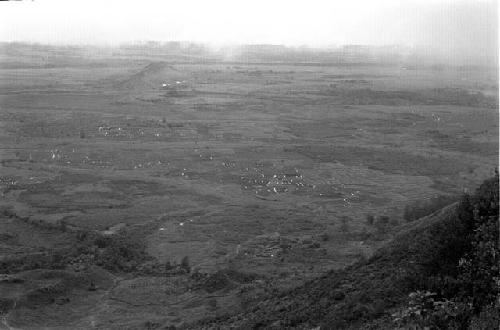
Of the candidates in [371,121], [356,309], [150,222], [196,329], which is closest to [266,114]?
[371,121]

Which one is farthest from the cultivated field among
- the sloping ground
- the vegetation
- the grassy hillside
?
Answer: the grassy hillside

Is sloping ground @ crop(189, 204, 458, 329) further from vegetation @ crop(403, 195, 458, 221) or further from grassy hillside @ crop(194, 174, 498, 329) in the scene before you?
vegetation @ crop(403, 195, 458, 221)

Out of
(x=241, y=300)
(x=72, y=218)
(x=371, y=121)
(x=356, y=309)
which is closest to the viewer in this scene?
(x=356, y=309)

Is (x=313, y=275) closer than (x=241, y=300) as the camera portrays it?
No

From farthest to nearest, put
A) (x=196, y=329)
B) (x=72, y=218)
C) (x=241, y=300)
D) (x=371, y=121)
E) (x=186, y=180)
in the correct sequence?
(x=371, y=121), (x=186, y=180), (x=72, y=218), (x=241, y=300), (x=196, y=329)

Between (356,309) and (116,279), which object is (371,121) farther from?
(356,309)

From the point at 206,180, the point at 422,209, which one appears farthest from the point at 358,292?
the point at 206,180

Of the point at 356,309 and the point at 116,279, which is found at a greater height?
the point at 356,309
